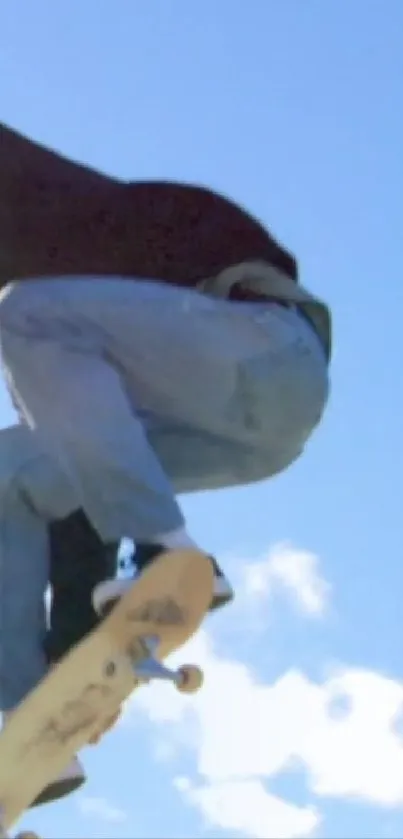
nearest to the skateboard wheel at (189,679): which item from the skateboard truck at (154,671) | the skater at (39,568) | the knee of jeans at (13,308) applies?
the skateboard truck at (154,671)

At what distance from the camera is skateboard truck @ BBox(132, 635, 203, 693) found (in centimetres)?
532

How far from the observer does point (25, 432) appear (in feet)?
19.5

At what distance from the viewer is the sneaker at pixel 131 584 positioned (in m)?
5.26

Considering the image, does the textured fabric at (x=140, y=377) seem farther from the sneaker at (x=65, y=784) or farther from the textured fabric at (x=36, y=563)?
the sneaker at (x=65, y=784)

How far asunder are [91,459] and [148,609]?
0.45 meters

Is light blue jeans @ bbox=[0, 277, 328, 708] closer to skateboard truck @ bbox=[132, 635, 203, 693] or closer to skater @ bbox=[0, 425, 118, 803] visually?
skater @ bbox=[0, 425, 118, 803]

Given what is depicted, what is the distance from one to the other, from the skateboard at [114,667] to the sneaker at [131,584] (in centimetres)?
3

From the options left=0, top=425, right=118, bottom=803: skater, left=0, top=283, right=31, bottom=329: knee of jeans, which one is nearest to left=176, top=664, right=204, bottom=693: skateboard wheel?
left=0, top=425, right=118, bottom=803: skater

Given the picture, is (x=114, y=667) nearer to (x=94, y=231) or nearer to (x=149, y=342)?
(x=149, y=342)

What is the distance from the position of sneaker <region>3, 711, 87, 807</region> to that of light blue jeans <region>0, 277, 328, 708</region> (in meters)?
0.33

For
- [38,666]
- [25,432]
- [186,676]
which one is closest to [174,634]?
[186,676]

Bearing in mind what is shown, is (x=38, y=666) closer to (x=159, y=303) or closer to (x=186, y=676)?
(x=186, y=676)

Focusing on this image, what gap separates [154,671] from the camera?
5324 millimetres

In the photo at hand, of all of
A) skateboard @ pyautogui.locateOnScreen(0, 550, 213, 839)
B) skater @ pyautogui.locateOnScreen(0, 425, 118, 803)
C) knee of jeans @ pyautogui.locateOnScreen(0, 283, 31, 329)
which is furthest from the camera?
skater @ pyautogui.locateOnScreen(0, 425, 118, 803)
